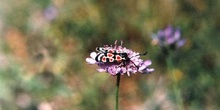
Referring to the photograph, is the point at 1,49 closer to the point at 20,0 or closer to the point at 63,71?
the point at 20,0

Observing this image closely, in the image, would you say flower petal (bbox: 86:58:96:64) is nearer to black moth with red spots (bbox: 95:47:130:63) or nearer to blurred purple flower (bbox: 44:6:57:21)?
black moth with red spots (bbox: 95:47:130:63)

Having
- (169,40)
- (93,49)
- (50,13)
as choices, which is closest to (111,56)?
(169,40)

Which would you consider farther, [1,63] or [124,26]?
[124,26]

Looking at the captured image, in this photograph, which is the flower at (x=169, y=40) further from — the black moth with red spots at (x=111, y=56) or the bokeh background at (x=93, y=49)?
the black moth with red spots at (x=111, y=56)

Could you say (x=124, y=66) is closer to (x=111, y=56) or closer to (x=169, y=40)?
(x=111, y=56)

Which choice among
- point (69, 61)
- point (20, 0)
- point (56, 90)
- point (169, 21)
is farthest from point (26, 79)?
point (20, 0)

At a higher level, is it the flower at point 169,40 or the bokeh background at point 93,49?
the bokeh background at point 93,49

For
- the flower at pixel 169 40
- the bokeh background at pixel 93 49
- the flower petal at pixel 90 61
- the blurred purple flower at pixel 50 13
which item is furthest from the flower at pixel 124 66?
the blurred purple flower at pixel 50 13

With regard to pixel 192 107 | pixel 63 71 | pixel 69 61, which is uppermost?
pixel 69 61

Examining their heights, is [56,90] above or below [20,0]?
below
